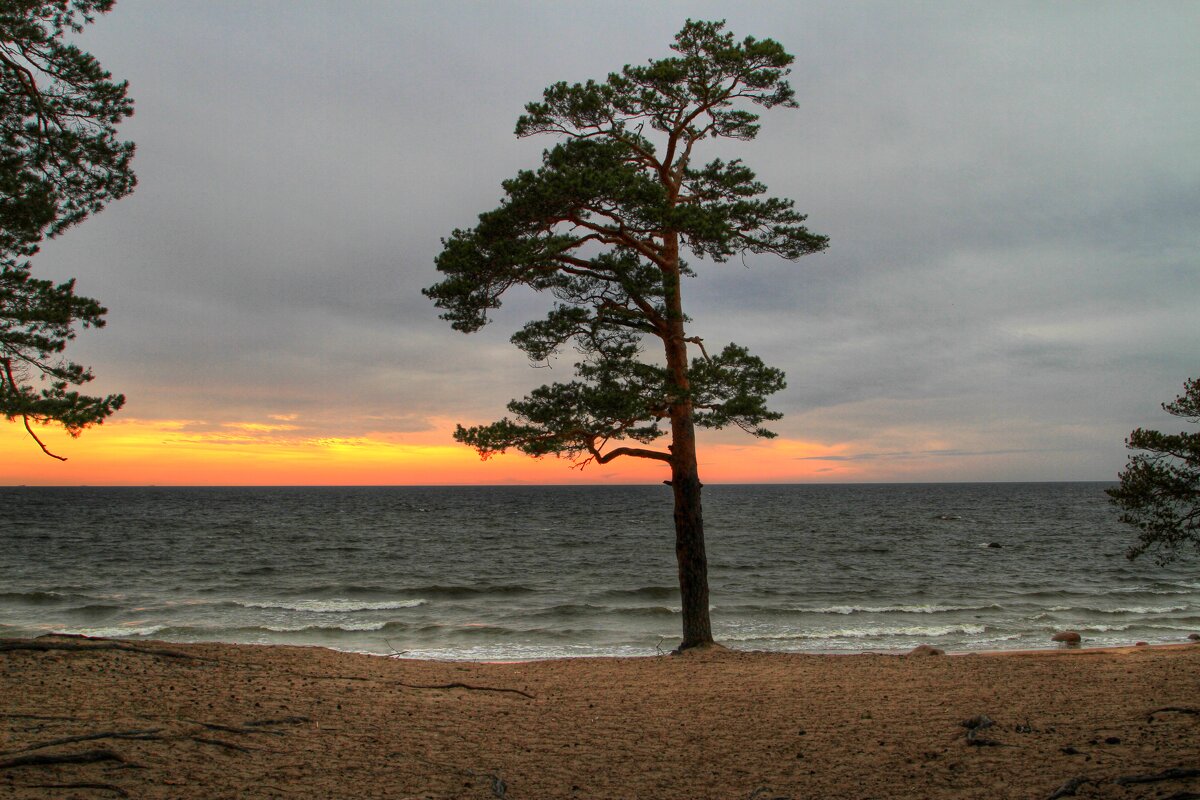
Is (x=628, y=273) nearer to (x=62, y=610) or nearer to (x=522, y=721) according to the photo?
(x=522, y=721)

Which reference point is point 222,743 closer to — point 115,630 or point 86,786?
point 86,786

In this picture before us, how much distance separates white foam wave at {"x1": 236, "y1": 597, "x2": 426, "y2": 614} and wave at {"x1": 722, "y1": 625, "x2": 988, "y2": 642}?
11777mm

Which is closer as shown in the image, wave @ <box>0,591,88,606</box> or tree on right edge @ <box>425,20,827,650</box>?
tree on right edge @ <box>425,20,827,650</box>

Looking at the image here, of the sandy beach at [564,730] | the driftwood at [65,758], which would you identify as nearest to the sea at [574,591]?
the sandy beach at [564,730]

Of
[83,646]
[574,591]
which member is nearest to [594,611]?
[574,591]

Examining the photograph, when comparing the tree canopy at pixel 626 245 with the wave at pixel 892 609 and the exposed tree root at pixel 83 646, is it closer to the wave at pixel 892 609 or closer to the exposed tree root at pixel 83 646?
the exposed tree root at pixel 83 646

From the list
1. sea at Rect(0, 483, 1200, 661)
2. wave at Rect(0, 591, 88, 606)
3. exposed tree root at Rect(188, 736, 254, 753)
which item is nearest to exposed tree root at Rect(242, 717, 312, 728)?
exposed tree root at Rect(188, 736, 254, 753)

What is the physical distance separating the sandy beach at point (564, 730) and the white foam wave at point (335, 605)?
1354 cm

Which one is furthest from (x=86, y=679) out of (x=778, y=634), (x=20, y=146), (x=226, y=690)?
(x=778, y=634)

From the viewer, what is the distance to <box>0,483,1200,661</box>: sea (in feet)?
62.1

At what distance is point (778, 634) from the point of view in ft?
63.7

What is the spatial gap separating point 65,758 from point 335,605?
20612 millimetres

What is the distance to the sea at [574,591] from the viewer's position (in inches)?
746

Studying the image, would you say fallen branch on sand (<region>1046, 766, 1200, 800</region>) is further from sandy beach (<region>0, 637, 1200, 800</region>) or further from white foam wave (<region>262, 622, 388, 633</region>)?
white foam wave (<region>262, 622, 388, 633</region>)
